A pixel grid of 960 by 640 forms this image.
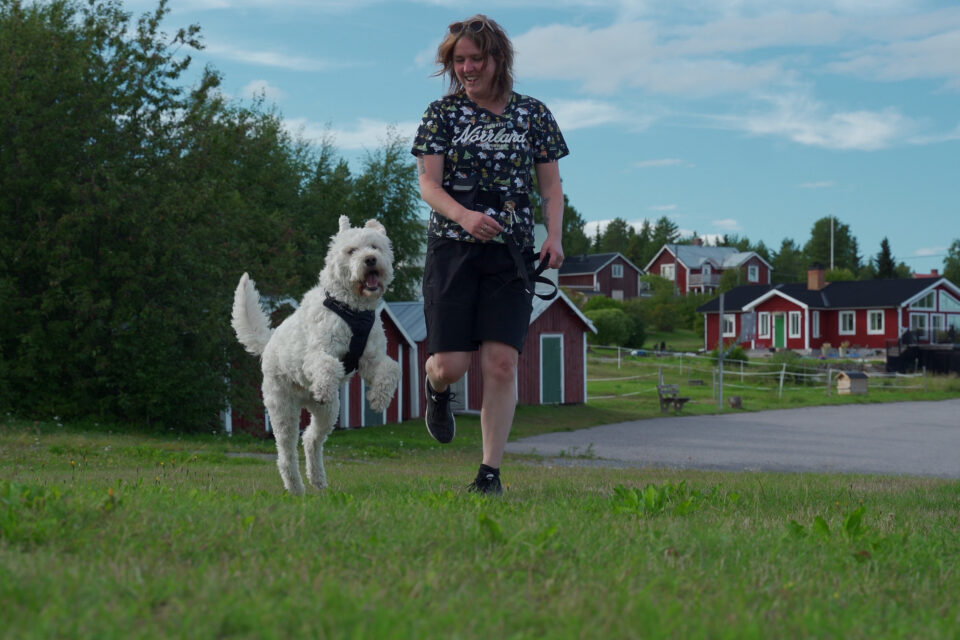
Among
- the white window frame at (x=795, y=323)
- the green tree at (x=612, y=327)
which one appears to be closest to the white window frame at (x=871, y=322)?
the white window frame at (x=795, y=323)

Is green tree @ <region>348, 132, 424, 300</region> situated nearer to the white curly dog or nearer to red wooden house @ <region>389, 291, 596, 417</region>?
red wooden house @ <region>389, 291, 596, 417</region>

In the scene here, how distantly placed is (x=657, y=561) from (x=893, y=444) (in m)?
20.7

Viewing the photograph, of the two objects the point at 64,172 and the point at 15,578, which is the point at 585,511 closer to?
the point at 15,578

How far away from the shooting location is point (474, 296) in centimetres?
614

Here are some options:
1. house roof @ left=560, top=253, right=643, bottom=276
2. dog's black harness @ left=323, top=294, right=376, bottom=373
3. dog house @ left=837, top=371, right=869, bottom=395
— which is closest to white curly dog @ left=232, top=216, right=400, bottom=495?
dog's black harness @ left=323, top=294, right=376, bottom=373

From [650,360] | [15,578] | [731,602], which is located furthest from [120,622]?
[650,360]

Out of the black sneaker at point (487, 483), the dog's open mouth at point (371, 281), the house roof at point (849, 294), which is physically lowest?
the black sneaker at point (487, 483)

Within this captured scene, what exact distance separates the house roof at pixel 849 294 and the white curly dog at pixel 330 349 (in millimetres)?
65733

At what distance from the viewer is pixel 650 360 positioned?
55906 millimetres

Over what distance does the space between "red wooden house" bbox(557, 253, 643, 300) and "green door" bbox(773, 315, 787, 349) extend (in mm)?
29840

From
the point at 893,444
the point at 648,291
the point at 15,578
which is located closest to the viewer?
the point at 15,578

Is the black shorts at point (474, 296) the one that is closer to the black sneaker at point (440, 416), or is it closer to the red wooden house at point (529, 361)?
the black sneaker at point (440, 416)

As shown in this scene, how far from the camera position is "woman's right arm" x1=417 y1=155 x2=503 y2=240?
576 cm

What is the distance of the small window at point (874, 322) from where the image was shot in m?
68.2
